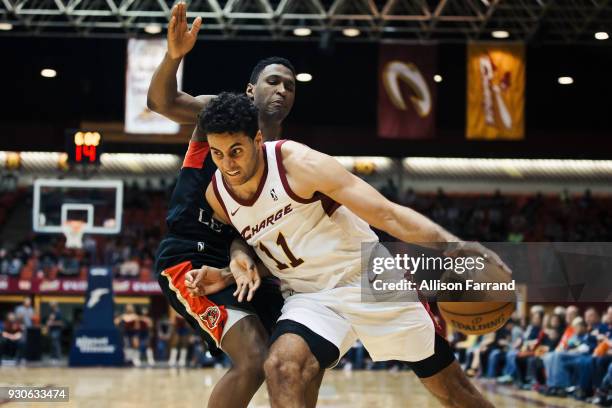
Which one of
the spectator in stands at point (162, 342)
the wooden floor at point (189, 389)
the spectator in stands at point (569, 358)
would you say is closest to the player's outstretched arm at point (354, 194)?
the wooden floor at point (189, 389)

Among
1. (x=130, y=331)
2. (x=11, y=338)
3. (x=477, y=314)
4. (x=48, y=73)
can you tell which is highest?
(x=48, y=73)

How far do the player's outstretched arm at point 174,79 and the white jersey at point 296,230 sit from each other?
0.38 meters

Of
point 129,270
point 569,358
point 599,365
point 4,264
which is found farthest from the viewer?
point 4,264

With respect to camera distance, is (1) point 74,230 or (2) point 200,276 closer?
(2) point 200,276

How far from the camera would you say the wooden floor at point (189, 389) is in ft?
33.0

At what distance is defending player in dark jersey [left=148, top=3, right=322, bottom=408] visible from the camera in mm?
4172

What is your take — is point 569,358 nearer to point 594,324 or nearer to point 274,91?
point 594,324

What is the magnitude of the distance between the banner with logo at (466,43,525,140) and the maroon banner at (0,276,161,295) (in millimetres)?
8309

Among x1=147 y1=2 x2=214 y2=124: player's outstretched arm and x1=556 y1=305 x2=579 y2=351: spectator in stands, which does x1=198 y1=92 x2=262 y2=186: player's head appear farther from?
x1=556 y1=305 x2=579 y2=351: spectator in stands

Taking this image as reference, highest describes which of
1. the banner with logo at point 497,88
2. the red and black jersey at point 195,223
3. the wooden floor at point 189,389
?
the banner with logo at point 497,88

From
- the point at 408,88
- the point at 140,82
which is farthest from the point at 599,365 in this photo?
the point at 140,82

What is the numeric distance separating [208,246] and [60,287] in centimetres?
1667

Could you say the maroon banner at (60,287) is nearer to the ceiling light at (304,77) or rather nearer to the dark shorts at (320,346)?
the ceiling light at (304,77)

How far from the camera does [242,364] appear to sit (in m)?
4.14
